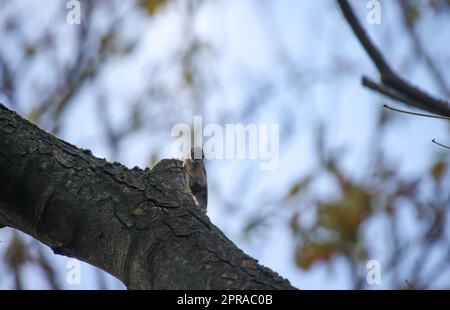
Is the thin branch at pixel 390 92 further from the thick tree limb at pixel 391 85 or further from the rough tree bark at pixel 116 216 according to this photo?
the rough tree bark at pixel 116 216

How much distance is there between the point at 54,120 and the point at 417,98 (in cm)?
460

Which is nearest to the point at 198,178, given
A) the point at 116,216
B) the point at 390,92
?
the point at 116,216

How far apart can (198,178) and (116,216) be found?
2.31 ft

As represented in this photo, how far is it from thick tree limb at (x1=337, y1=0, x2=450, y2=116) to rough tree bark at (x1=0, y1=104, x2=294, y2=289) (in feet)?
1.30

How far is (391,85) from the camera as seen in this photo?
4.30 feet

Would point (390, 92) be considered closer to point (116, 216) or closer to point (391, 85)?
point (391, 85)

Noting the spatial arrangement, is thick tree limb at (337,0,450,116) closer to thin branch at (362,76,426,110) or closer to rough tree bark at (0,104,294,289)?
thin branch at (362,76,426,110)

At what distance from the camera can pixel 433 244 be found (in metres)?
4.16

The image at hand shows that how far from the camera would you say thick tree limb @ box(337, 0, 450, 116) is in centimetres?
123

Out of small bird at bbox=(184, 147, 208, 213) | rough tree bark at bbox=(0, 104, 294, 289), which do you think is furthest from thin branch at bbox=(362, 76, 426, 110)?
small bird at bbox=(184, 147, 208, 213)
